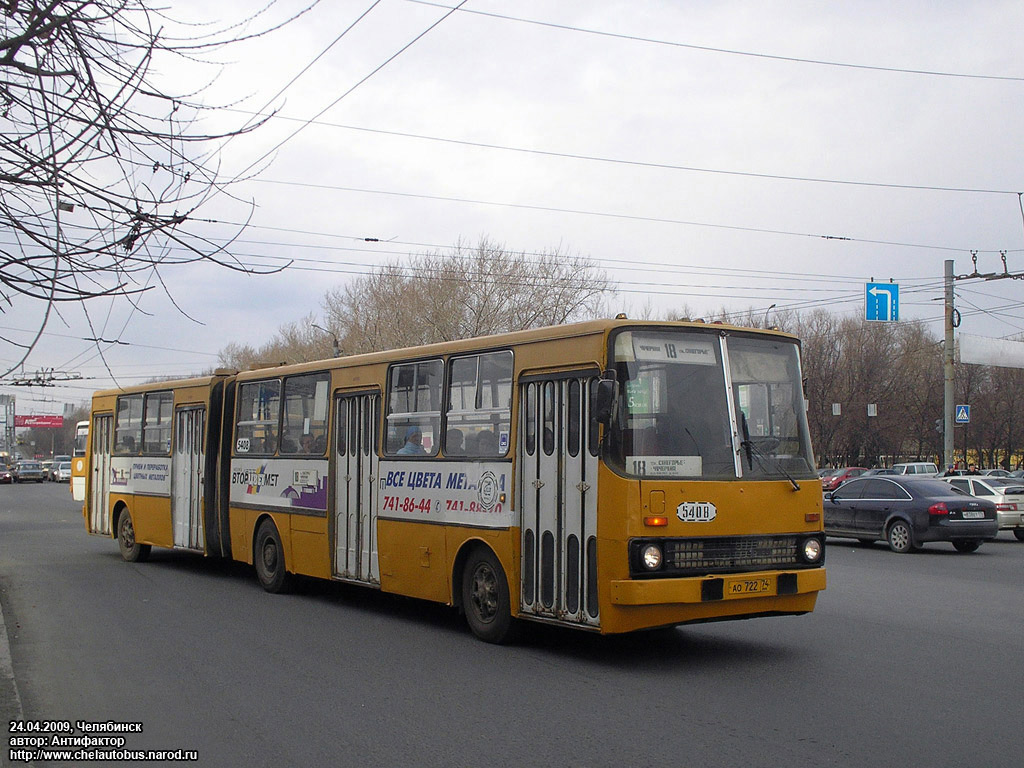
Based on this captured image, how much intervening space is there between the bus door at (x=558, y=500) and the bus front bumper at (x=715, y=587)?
0.46 metres

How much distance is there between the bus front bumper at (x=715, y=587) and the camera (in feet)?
27.3

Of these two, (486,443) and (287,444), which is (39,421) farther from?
(486,443)

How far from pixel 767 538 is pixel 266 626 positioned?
544cm

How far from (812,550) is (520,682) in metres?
2.91

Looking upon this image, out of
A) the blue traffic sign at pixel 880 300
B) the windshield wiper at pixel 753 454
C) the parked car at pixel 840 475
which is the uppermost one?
the blue traffic sign at pixel 880 300

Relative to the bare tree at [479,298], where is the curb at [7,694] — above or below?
below

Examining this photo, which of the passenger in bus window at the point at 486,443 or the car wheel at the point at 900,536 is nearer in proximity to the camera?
the passenger in bus window at the point at 486,443

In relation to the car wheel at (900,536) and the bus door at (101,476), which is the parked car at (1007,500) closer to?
the car wheel at (900,536)

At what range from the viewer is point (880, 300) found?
29453 millimetres

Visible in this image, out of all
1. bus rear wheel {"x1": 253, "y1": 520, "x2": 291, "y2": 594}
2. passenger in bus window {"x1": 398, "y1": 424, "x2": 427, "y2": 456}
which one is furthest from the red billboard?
passenger in bus window {"x1": 398, "y1": 424, "x2": 427, "y2": 456}

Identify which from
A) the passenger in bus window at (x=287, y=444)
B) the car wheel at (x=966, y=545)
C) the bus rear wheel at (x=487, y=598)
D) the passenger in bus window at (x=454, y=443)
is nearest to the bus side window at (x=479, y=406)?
the passenger in bus window at (x=454, y=443)

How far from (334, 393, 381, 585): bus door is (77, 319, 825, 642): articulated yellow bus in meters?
0.03

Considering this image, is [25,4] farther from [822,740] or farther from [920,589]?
[920,589]

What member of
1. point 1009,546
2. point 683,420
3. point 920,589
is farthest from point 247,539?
point 1009,546
